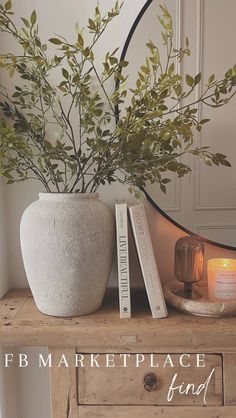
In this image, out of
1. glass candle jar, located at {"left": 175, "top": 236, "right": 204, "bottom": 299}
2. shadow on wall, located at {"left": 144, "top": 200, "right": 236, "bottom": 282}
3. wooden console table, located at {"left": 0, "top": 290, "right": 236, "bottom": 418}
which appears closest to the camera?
wooden console table, located at {"left": 0, "top": 290, "right": 236, "bottom": 418}

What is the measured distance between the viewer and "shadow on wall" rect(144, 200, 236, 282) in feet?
3.31

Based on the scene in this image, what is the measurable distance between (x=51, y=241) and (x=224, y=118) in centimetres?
52

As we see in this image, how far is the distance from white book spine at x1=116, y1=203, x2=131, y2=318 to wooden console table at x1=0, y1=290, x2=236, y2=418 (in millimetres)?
33

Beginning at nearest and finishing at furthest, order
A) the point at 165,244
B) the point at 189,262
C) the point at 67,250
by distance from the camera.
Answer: the point at 67,250 < the point at 189,262 < the point at 165,244

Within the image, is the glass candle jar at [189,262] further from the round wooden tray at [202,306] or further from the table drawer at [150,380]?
the table drawer at [150,380]

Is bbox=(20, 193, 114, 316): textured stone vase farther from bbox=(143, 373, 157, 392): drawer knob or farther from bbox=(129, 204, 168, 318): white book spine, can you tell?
bbox=(143, 373, 157, 392): drawer knob

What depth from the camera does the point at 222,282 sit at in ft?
2.79

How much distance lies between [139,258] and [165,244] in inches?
8.2

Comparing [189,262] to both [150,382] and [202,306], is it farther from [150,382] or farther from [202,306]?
[150,382]

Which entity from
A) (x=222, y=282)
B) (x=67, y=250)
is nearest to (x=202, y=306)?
(x=222, y=282)

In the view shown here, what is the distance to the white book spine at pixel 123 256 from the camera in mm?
808

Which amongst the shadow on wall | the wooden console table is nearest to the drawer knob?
the wooden console table

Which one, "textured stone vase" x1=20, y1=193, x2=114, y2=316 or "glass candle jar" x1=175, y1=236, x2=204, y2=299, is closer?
"textured stone vase" x1=20, y1=193, x2=114, y2=316

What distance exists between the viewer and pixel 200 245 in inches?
35.3
